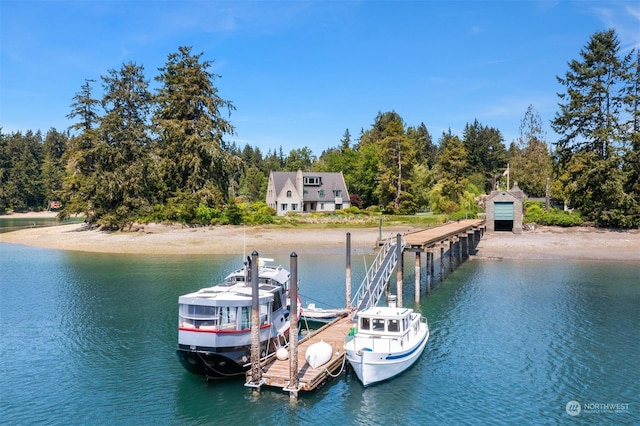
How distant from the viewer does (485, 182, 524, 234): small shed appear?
6950 cm

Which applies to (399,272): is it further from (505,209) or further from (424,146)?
(424,146)

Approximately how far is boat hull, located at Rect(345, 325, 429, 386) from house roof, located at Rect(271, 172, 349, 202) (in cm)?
7967

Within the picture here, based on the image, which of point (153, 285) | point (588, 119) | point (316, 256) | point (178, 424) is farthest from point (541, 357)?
point (588, 119)

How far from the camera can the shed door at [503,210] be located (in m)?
69.9

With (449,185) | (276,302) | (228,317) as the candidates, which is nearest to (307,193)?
(449,185)

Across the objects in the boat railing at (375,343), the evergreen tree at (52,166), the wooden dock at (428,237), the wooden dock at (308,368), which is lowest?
the wooden dock at (308,368)

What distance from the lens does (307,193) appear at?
103 meters

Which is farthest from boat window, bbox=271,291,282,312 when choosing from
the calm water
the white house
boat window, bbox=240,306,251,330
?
the white house

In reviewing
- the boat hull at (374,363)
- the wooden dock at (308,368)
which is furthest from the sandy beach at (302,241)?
the boat hull at (374,363)

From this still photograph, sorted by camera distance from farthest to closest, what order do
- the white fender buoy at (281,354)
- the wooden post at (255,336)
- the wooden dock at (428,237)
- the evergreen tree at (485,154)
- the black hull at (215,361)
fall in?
the evergreen tree at (485,154) → the wooden dock at (428,237) → the white fender buoy at (281,354) → the black hull at (215,361) → the wooden post at (255,336)

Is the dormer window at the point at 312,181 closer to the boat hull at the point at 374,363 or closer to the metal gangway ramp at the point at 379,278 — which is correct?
the metal gangway ramp at the point at 379,278

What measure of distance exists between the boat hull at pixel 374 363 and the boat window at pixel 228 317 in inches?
198

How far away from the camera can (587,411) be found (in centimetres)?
2017

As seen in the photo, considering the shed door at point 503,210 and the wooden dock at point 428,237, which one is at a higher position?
the shed door at point 503,210
